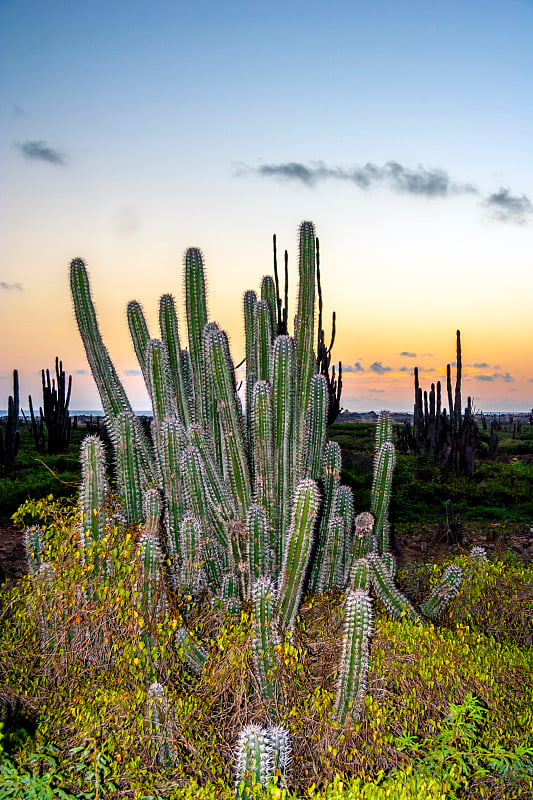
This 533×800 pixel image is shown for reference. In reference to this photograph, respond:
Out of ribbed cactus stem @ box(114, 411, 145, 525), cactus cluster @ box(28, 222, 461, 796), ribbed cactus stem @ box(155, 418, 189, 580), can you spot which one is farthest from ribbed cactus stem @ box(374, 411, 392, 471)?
ribbed cactus stem @ box(114, 411, 145, 525)

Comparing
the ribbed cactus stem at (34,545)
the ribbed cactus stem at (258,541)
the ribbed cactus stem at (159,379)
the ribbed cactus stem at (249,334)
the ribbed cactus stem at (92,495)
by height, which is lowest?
the ribbed cactus stem at (34,545)

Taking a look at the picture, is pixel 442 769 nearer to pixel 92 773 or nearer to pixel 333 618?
pixel 333 618

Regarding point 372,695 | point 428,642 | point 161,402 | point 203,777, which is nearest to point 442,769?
point 372,695

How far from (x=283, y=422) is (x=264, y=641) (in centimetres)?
183

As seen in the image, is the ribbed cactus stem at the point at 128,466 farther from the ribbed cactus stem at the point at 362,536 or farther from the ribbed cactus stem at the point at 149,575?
the ribbed cactus stem at the point at 362,536

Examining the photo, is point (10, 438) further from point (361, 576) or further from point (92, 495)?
point (361, 576)

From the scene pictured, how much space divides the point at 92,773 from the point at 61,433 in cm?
1605

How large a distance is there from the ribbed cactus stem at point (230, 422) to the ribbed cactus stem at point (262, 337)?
56cm

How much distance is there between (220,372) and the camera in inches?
216

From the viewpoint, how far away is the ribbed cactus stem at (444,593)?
6.43 metres

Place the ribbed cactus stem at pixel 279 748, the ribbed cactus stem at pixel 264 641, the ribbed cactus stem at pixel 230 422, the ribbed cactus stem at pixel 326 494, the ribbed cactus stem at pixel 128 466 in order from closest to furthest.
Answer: the ribbed cactus stem at pixel 279 748 < the ribbed cactus stem at pixel 264 641 < the ribbed cactus stem at pixel 230 422 < the ribbed cactus stem at pixel 128 466 < the ribbed cactus stem at pixel 326 494

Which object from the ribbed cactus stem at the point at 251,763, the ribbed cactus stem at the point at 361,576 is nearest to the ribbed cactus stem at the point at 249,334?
the ribbed cactus stem at the point at 361,576

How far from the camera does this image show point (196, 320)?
6086 millimetres

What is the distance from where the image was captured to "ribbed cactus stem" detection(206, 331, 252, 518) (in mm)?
5434
